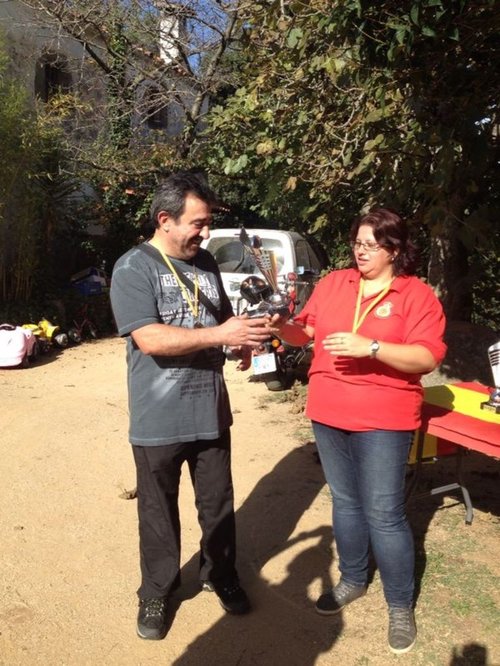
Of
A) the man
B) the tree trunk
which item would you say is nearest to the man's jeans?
the man

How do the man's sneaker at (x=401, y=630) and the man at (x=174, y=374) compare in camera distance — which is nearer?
the man at (x=174, y=374)

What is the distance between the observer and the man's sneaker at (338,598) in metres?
2.91

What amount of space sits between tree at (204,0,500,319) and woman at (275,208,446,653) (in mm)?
1088

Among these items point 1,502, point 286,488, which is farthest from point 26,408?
point 286,488

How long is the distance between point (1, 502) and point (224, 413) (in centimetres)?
209

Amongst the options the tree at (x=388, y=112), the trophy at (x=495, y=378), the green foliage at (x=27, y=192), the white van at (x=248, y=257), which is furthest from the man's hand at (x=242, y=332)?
the green foliage at (x=27, y=192)

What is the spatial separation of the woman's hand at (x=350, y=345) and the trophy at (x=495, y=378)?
3.04 ft

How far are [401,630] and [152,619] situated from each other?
107cm

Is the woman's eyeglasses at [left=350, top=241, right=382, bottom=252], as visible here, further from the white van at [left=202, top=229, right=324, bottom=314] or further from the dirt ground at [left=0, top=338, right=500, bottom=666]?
the white van at [left=202, top=229, right=324, bottom=314]

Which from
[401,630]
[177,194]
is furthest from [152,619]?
[177,194]

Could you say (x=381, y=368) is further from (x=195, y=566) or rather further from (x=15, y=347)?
(x=15, y=347)

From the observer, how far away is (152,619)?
2744 millimetres

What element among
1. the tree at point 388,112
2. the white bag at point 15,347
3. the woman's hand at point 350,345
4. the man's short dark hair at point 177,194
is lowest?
the white bag at point 15,347

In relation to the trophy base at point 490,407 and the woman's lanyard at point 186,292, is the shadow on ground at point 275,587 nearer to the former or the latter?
the trophy base at point 490,407
